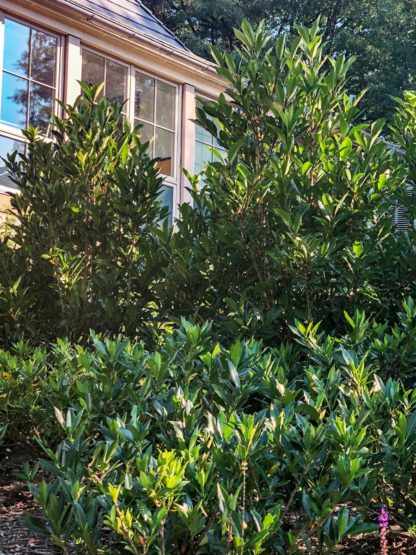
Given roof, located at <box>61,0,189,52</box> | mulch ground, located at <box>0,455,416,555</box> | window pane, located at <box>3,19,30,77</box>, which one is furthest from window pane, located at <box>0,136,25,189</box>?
mulch ground, located at <box>0,455,416,555</box>

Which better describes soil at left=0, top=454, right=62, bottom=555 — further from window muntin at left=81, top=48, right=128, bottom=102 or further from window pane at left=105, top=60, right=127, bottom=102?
window pane at left=105, top=60, right=127, bottom=102

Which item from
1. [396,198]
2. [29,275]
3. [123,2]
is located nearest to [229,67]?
[396,198]

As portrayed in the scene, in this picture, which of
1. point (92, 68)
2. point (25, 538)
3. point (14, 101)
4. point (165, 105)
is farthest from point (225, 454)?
point (165, 105)

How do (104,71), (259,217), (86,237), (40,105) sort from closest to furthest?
(259,217) < (86,237) < (40,105) < (104,71)

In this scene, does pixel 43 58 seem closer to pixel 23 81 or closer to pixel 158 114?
pixel 23 81

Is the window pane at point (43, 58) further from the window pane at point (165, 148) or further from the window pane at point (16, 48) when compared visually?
the window pane at point (165, 148)

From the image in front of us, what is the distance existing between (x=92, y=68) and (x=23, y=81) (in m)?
1.35

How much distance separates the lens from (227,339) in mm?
3801

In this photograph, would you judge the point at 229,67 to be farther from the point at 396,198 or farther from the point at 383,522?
the point at 383,522

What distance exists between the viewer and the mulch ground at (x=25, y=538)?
2.96 m

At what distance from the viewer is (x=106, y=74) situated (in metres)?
11.4

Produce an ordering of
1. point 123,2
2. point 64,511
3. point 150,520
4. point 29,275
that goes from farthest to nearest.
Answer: point 123,2
point 29,275
point 64,511
point 150,520

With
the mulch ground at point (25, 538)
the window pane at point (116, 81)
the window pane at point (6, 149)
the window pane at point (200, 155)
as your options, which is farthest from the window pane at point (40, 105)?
the mulch ground at point (25, 538)

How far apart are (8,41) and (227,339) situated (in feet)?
25.7
